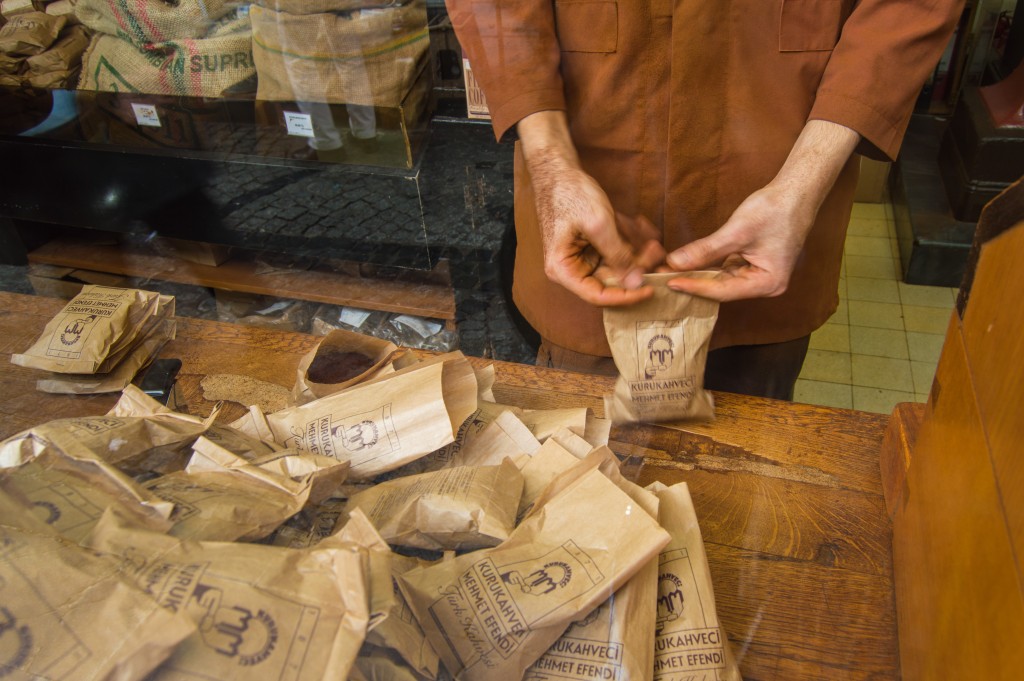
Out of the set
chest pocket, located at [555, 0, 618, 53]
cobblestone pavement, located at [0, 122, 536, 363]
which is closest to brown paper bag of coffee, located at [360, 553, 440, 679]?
chest pocket, located at [555, 0, 618, 53]

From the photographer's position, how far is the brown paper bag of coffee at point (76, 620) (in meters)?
0.45

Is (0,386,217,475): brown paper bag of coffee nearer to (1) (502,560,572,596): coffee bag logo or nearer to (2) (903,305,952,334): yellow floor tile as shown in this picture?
(1) (502,560,572,596): coffee bag logo

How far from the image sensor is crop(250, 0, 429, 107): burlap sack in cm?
131

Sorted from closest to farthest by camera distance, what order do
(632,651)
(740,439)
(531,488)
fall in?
1. (632,651)
2. (531,488)
3. (740,439)

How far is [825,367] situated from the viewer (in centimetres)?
135

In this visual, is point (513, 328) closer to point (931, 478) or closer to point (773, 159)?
point (773, 159)

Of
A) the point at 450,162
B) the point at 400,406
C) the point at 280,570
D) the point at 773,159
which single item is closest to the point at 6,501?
the point at 280,570

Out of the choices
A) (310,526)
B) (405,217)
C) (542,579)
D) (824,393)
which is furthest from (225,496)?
(824,393)

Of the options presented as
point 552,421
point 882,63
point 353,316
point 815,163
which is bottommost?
point 353,316

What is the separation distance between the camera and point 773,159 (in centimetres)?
99

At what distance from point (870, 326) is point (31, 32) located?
177cm

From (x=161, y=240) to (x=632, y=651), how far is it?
158 centimetres

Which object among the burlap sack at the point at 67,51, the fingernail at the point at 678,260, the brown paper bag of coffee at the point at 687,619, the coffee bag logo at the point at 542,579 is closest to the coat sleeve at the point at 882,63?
the fingernail at the point at 678,260

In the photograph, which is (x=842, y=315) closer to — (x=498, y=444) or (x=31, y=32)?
(x=498, y=444)
